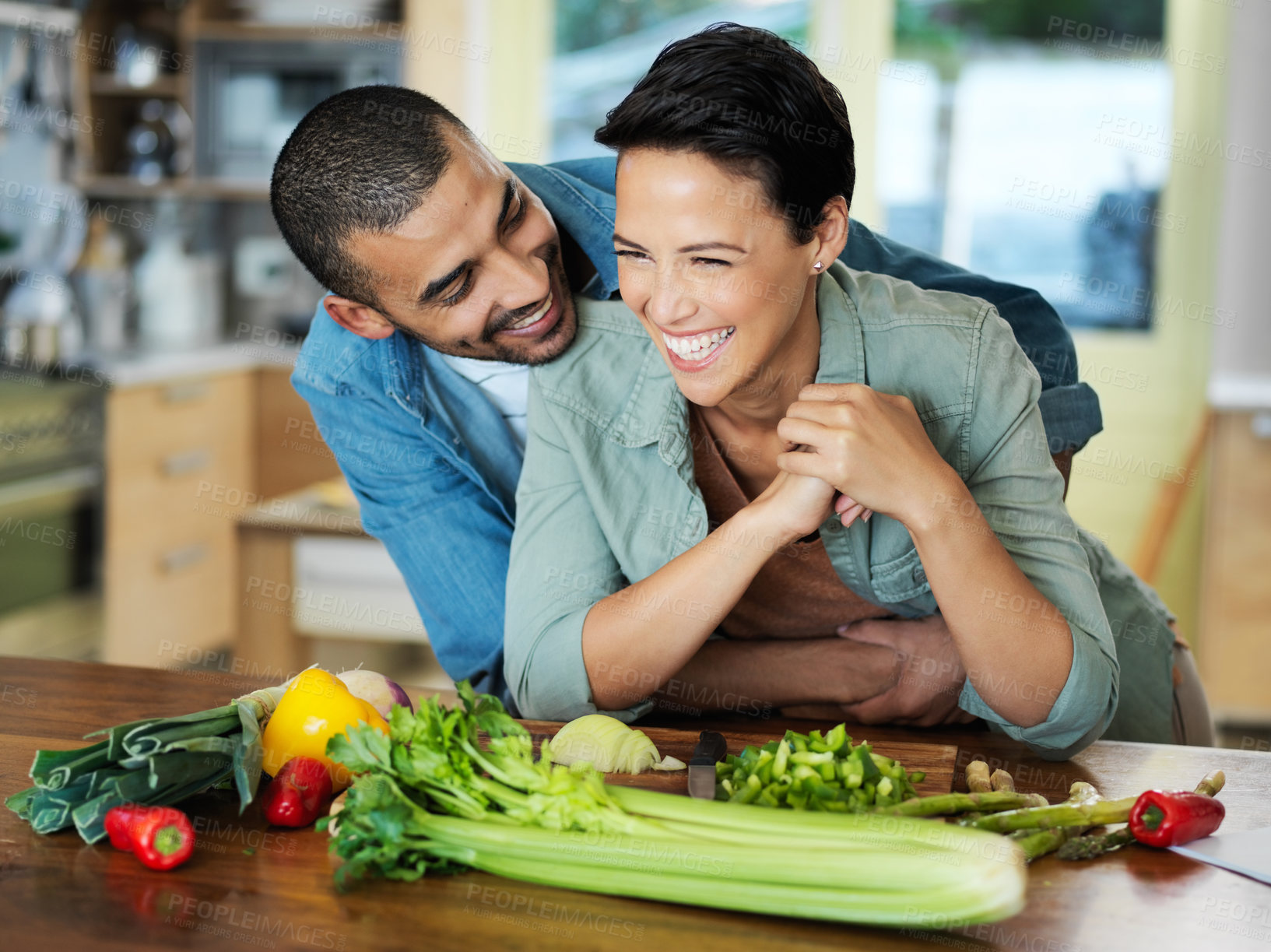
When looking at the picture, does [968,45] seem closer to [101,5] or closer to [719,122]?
[101,5]

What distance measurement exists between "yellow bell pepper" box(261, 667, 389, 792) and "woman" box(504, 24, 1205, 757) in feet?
0.94

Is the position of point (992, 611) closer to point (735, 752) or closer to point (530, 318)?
point (735, 752)

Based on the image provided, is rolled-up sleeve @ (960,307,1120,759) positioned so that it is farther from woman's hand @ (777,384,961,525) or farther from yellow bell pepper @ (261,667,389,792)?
yellow bell pepper @ (261,667,389,792)

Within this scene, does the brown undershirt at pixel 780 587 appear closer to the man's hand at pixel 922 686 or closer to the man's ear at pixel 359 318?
the man's hand at pixel 922 686

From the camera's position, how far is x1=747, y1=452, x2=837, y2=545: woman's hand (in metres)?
1.30

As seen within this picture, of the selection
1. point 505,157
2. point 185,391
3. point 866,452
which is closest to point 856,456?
point 866,452

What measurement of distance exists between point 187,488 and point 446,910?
147 inches

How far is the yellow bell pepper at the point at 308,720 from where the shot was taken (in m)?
1.16

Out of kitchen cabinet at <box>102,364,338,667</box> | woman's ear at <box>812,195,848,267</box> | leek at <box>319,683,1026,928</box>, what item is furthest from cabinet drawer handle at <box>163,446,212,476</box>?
leek at <box>319,683,1026,928</box>

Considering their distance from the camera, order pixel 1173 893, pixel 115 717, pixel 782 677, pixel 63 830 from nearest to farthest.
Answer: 1. pixel 1173 893
2. pixel 63 830
3. pixel 115 717
4. pixel 782 677

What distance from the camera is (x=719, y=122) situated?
128cm

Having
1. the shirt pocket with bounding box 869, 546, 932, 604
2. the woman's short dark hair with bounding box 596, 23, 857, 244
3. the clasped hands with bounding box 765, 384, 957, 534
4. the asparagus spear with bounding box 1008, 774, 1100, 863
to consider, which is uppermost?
the woman's short dark hair with bounding box 596, 23, 857, 244

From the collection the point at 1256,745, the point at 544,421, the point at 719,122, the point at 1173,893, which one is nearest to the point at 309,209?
the point at 544,421

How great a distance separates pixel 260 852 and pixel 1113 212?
14.1ft
